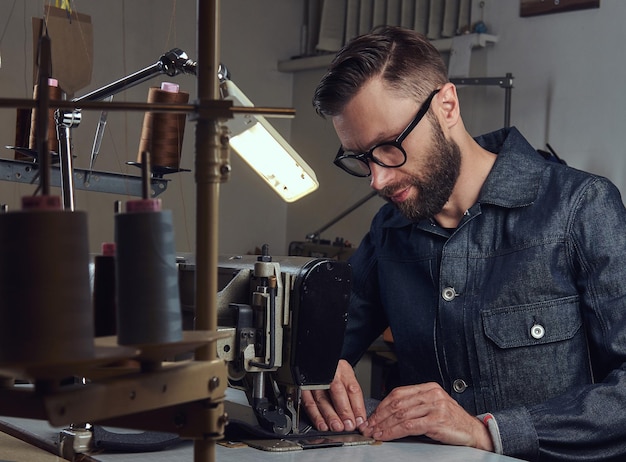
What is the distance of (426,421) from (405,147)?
24.5 inches

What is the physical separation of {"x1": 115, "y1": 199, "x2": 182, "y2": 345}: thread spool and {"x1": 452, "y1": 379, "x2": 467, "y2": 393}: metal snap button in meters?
1.33

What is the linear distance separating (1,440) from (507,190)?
1.18 metres

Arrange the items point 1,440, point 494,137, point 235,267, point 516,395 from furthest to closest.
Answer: point 494,137 → point 516,395 → point 235,267 → point 1,440

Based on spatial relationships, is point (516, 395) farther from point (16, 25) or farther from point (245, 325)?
point (16, 25)

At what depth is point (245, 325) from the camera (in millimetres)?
1769

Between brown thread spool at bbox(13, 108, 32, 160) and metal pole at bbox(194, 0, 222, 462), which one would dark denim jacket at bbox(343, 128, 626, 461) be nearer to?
metal pole at bbox(194, 0, 222, 462)

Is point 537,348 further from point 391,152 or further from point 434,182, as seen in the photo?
point 391,152

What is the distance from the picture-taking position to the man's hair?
2031mm

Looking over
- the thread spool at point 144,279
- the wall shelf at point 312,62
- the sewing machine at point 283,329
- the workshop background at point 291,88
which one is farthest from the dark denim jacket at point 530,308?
the wall shelf at point 312,62

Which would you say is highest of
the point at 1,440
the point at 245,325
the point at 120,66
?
the point at 120,66

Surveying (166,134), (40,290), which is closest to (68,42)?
(166,134)

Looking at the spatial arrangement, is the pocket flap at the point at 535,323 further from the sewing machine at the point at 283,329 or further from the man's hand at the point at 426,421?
the sewing machine at the point at 283,329

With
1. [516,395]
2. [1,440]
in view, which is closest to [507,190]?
[516,395]

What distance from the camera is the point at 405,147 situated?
2.05 metres
